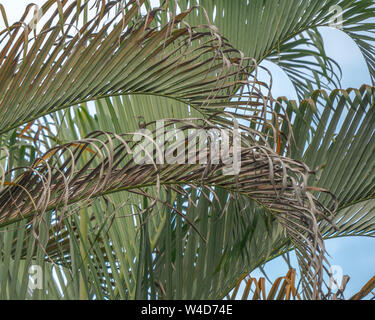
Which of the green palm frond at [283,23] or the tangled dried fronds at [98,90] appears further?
Result: the green palm frond at [283,23]

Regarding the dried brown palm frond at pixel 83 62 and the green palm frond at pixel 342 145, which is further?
the green palm frond at pixel 342 145

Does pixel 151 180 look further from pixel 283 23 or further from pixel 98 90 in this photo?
pixel 283 23

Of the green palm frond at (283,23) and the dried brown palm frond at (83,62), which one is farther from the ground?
the green palm frond at (283,23)

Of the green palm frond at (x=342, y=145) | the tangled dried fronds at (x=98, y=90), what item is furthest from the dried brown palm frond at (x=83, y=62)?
the green palm frond at (x=342, y=145)

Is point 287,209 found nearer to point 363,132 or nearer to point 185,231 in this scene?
point 185,231

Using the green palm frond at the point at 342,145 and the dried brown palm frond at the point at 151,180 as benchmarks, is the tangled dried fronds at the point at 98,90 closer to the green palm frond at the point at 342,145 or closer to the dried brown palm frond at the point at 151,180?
the dried brown palm frond at the point at 151,180

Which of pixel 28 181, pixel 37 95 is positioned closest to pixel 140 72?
pixel 37 95

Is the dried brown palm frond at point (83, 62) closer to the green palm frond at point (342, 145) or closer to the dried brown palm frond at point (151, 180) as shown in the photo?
the dried brown palm frond at point (151, 180)

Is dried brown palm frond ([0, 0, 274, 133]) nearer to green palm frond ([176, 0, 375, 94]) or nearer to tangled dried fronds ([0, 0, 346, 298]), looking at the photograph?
tangled dried fronds ([0, 0, 346, 298])

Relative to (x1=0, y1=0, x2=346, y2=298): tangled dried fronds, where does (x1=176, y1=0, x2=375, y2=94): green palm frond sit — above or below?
above

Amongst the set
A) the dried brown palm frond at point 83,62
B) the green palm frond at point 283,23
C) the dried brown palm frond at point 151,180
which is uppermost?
the green palm frond at point 283,23

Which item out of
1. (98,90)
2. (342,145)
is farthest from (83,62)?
(342,145)

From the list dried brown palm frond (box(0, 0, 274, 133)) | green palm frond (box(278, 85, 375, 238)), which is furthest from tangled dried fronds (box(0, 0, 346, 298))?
green palm frond (box(278, 85, 375, 238))
